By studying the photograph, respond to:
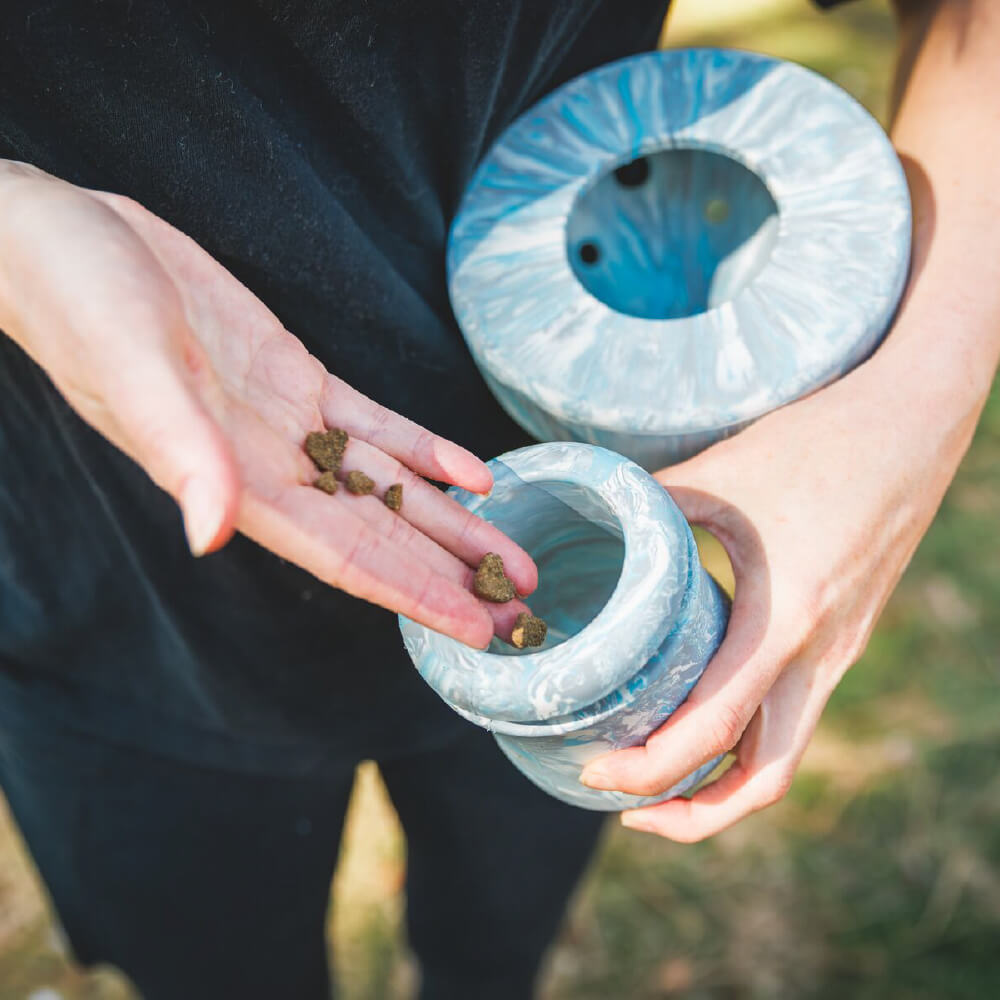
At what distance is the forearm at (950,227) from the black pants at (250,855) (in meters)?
0.61

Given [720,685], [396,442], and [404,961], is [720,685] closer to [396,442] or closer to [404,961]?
[396,442]

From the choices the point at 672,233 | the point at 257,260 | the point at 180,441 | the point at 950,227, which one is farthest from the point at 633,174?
the point at 180,441

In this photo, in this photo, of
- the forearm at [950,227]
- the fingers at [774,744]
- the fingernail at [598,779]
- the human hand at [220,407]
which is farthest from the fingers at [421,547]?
the forearm at [950,227]

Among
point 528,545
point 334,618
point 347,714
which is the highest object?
point 528,545

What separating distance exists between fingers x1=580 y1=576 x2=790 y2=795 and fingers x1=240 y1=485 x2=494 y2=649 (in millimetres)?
186

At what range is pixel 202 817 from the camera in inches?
44.0

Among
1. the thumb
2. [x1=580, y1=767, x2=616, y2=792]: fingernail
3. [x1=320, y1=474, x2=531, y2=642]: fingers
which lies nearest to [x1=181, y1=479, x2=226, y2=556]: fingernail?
the thumb

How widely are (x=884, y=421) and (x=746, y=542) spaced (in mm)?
156

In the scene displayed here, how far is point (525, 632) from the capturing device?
0.75 meters

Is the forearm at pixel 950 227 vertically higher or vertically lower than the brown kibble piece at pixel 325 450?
higher

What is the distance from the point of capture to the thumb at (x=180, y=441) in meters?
0.53

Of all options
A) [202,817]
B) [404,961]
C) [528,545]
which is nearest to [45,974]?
[404,961]

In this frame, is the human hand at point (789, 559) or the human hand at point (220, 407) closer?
the human hand at point (220, 407)

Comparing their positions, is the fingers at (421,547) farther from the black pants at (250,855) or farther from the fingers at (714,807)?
the black pants at (250,855)
